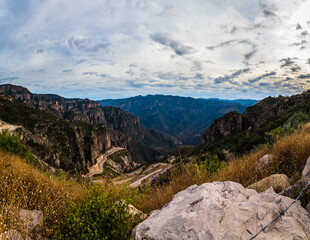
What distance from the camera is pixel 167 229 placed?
298 cm

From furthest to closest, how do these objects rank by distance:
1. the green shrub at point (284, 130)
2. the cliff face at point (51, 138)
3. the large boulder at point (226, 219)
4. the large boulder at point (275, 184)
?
the cliff face at point (51, 138) < the green shrub at point (284, 130) < the large boulder at point (275, 184) < the large boulder at point (226, 219)

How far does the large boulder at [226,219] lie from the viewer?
105 inches

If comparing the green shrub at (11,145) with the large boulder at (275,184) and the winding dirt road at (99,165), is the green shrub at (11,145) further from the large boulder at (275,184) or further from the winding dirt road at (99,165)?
the winding dirt road at (99,165)

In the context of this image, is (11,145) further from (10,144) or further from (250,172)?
(250,172)

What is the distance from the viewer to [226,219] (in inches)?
114

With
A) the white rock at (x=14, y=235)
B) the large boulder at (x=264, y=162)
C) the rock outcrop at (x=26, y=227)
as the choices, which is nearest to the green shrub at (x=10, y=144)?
the rock outcrop at (x=26, y=227)

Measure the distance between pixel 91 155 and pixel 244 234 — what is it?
11056 cm

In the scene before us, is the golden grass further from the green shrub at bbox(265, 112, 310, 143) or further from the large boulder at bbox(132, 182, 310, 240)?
the green shrub at bbox(265, 112, 310, 143)

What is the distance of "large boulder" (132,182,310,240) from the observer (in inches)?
105

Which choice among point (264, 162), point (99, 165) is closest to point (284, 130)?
point (264, 162)

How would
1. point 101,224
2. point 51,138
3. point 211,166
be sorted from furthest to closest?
point 51,138 < point 211,166 < point 101,224

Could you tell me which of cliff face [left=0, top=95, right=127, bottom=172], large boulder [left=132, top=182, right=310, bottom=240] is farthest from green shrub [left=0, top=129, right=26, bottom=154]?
cliff face [left=0, top=95, right=127, bottom=172]

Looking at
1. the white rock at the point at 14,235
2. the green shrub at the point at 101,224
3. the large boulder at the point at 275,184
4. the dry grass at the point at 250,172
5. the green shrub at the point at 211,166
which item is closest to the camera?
the white rock at the point at 14,235

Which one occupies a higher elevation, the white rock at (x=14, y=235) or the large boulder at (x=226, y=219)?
the large boulder at (x=226, y=219)
